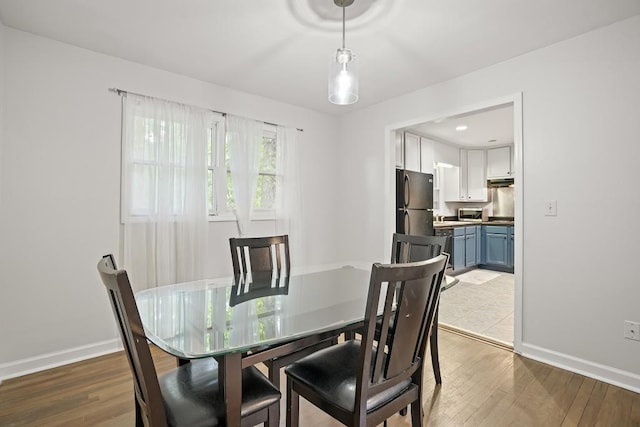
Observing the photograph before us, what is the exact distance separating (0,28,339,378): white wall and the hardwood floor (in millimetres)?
292

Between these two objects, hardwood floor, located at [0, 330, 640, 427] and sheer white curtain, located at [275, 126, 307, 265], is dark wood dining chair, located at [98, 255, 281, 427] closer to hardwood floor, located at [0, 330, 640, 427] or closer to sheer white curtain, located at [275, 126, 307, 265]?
hardwood floor, located at [0, 330, 640, 427]

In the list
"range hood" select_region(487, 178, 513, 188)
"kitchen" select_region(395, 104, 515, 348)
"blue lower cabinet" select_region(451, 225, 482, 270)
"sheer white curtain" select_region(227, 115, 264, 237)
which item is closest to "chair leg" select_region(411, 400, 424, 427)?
"kitchen" select_region(395, 104, 515, 348)

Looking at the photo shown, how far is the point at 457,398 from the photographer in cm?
195

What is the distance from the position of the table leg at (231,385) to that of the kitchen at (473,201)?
2649 millimetres

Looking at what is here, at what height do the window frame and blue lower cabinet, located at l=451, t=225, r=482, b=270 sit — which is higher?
the window frame

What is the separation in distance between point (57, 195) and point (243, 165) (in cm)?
152

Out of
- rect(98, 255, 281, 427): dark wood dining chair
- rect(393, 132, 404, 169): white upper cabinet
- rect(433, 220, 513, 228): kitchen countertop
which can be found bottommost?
rect(98, 255, 281, 427): dark wood dining chair

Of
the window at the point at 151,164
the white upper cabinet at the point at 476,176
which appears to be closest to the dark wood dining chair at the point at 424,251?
the window at the point at 151,164

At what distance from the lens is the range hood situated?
607 cm

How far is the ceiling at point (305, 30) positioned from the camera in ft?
6.42

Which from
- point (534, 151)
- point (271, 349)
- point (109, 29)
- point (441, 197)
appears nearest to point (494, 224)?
point (441, 197)

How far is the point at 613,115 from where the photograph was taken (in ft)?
7.07

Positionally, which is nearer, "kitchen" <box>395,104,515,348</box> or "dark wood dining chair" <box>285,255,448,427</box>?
"dark wood dining chair" <box>285,255,448,427</box>

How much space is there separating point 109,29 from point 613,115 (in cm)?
352
